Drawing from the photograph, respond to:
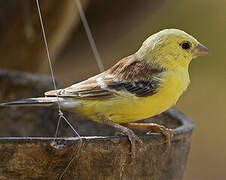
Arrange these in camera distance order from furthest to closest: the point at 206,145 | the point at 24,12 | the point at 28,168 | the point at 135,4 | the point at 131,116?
the point at 135,4 < the point at 206,145 < the point at 24,12 < the point at 131,116 < the point at 28,168

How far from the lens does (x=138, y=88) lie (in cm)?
257

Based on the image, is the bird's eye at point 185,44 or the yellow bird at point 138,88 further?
the bird's eye at point 185,44

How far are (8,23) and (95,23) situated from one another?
117 inches

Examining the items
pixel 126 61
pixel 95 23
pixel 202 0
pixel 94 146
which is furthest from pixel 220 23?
pixel 94 146

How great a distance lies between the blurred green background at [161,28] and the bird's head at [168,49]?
13.5 feet

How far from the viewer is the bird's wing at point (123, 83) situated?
101 inches

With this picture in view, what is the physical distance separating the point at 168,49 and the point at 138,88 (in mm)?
328

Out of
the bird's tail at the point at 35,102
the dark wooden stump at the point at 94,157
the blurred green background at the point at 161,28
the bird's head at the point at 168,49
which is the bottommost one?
the blurred green background at the point at 161,28

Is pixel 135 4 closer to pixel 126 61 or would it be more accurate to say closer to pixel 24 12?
pixel 24 12

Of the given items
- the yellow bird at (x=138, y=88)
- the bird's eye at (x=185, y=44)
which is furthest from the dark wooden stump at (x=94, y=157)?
the bird's eye at (x=185, y=44)

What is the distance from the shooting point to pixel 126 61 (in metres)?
2.76

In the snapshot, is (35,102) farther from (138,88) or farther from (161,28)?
(161,28)

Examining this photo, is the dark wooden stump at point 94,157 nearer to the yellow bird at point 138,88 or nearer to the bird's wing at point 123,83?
the yellow bird at point 138,88

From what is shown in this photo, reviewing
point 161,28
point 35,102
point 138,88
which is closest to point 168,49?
point 138,88
